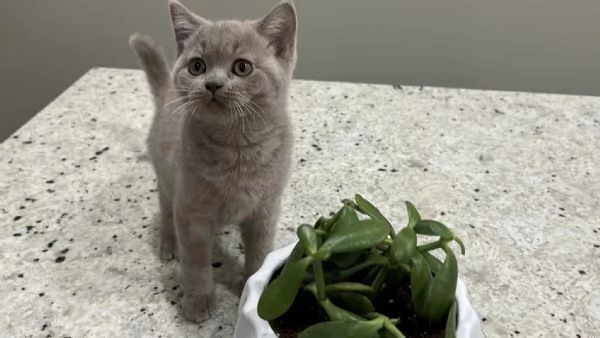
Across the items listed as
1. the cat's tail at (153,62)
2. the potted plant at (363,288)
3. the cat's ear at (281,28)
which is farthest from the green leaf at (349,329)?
the cat's tail at (153,62)

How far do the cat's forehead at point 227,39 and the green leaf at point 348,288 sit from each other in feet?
1.23

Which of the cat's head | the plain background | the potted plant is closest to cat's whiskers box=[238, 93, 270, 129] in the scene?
the cat's head

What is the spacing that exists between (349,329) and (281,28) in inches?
18.8

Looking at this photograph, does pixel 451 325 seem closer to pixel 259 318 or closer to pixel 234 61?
pixel 259 318

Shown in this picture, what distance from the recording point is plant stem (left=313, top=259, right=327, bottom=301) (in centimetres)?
47

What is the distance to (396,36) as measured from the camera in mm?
1659

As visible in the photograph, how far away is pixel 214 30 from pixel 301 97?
24.3 inches

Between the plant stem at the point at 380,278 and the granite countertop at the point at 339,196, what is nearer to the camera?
the plant stem at the point at 380,278

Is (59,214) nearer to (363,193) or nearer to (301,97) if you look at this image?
(363,193)

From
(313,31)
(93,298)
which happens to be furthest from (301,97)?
(93,298)

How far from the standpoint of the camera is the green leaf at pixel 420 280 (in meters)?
0.47

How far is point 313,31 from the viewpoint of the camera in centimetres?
167

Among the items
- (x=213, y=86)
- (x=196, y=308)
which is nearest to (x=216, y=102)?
(x=213, y=86)

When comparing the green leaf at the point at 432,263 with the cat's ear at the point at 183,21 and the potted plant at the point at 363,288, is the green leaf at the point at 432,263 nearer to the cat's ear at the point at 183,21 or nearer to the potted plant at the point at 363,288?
the potted plant at the point at 363,288
